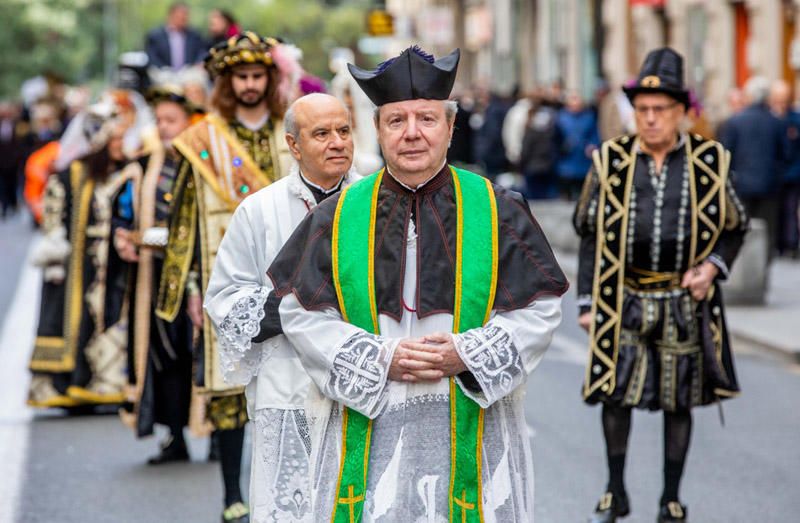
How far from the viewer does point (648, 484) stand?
850 centimetres

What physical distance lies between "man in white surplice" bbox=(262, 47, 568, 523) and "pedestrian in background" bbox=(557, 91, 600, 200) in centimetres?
1961

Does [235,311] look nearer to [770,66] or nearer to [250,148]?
[250,148]

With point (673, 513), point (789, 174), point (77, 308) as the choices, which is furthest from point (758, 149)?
point (673, 513)

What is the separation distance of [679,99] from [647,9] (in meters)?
26.3

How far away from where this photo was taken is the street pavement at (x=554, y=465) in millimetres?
8008

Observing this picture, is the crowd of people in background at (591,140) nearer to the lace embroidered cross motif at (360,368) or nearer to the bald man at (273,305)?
the bald man at (273,305)

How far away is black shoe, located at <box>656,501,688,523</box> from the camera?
7.28 m

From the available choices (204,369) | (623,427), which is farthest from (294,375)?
(623,427)

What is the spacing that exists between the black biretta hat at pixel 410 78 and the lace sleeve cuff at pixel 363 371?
66cm

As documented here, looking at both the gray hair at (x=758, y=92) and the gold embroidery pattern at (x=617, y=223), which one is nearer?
the gold embroidery pattern at (x=617, y=223)

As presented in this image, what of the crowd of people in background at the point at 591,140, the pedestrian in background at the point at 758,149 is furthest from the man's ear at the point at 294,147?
the pedestrian in background at the point at 758,149

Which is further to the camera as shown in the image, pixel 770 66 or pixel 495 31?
pixel 495 31

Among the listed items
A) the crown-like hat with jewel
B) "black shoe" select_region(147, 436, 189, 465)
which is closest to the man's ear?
the crown-like hat with jewel

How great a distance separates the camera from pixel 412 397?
15.8 feet
